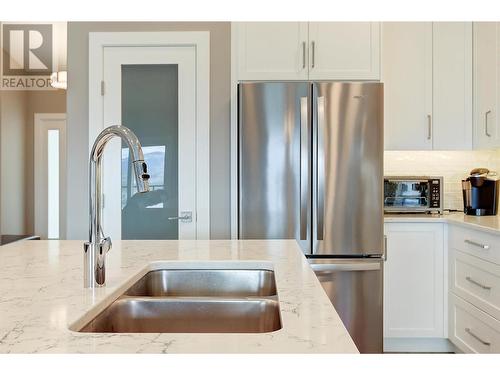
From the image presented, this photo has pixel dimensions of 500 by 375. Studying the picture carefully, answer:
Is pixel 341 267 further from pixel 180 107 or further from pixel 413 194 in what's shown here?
pixel 180 107

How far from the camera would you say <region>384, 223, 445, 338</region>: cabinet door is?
299 cm

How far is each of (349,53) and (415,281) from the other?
152 centimetres

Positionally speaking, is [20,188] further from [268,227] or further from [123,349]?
[123,349]

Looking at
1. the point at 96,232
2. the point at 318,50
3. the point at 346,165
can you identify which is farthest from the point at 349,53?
the point at 96,232

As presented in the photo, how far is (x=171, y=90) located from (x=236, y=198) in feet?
2.78

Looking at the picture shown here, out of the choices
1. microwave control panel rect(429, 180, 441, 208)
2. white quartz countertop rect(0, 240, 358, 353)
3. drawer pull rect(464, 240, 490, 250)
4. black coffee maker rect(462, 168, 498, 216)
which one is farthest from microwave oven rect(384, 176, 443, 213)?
white quartz countertop rect(0, 240, 358, 353)

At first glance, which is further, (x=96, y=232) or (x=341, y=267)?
(x=341, y=267)

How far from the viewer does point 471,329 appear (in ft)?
8.78

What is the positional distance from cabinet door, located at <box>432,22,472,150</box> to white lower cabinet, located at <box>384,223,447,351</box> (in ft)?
2.22

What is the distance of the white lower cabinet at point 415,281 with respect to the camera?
2992mm

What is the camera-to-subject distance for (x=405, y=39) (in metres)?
3.23
